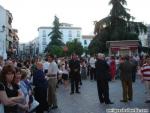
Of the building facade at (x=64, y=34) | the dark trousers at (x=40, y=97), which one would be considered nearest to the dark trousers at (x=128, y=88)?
the dark trousers at (x=40, y=97)

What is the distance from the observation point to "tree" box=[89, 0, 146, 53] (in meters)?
62.9

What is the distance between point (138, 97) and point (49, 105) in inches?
190

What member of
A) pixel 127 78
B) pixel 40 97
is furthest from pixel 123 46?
pixel 40 97

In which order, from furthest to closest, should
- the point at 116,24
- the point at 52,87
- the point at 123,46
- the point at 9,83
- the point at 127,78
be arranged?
the point at 116,24, the point at 123,46, the point at 127,78, the point at 52,87, the point at 9,83

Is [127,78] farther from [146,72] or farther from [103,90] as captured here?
[103,90]

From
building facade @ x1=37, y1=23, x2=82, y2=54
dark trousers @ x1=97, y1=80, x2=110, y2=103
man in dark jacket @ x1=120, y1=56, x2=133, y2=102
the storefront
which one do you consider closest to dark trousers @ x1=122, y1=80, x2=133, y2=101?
man in dark jacket @ x1=120, y1=56, x2=133, y2=102

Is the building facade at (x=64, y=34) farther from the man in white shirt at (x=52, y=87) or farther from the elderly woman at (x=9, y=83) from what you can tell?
the elderly woman at (x=9, y=83)

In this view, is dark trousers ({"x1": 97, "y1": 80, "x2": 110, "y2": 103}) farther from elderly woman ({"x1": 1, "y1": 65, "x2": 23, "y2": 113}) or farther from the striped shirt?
elderly woman ({"x1": 1, "y1": 65, "x2": 23, "y2": 113})

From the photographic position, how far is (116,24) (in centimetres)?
6356

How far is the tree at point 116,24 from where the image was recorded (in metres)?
62.9

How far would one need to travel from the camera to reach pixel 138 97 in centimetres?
1872

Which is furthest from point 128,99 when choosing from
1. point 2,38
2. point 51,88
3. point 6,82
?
point 2,38

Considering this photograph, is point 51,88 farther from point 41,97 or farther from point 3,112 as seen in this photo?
point 3,112

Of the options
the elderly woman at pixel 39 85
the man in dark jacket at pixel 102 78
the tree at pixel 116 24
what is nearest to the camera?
the elderly woman at pixel 39 85
